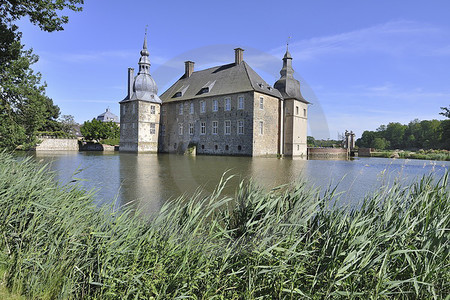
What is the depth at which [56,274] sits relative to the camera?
2.81 metres

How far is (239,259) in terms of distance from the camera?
2.82 metres

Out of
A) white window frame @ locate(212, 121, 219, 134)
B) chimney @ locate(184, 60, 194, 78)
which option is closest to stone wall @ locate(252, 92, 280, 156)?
white window frame @ locate(212, 121, 219, 134)

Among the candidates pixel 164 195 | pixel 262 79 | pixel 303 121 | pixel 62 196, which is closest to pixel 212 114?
pixel 262 79

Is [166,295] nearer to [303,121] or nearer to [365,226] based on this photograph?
[365,226]

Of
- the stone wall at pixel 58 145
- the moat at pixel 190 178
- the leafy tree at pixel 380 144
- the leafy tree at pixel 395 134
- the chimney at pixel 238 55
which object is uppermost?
the chimney at pixel 238 55

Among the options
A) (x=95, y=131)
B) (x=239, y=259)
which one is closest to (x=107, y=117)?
(x=95, y=131)

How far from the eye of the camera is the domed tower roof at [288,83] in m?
37.0

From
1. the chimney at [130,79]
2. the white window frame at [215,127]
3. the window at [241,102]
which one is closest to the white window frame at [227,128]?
the white window frame at [215,127]

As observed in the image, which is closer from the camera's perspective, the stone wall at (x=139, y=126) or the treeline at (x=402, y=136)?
the stone wall at (x=139, y=126)

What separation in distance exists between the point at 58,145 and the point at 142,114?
15194 millimetres

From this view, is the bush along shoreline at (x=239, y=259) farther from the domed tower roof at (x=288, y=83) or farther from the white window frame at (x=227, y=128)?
the domed tower roof at (x=288, y=83)

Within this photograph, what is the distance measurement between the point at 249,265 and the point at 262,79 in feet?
116

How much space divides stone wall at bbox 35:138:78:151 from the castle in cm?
955

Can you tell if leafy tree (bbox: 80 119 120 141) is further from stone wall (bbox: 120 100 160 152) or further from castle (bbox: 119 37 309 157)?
stone wall (bbox: 120 100 160 152)
